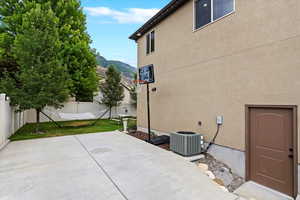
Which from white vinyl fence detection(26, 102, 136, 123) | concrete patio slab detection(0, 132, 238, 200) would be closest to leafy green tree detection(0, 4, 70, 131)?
concrete patio slab detection(0, 132, 238, 200)

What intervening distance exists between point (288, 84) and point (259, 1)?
2398 mm

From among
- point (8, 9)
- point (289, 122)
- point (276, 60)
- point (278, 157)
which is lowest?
point (278, 157)

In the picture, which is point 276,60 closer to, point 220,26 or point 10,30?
point 220,26

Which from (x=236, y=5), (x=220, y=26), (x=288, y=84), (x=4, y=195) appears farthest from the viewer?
(x=220, y=26)

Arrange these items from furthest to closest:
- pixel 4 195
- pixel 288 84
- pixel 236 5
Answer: pixel 236 5, pixel 288 84, pixel 4 195

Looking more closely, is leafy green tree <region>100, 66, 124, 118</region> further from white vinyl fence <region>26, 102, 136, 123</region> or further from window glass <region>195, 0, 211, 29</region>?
window glass <region>195, 0, 211, 29</region>

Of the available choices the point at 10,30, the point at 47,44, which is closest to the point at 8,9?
the point at 10,30

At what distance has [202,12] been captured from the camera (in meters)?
6.09

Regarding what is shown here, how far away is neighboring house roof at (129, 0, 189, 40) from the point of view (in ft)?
23.0

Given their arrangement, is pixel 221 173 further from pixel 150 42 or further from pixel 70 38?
pixel 70 38

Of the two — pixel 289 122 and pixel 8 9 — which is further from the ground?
pixel 8 9

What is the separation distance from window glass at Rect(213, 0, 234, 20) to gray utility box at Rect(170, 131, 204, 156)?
13.7 ft

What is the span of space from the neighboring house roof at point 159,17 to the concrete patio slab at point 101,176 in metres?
6.15

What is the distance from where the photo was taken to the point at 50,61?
9.66m
